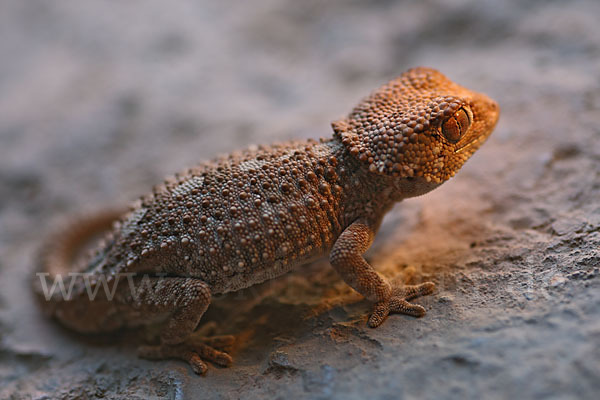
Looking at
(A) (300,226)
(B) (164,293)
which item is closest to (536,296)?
(A) (300,226)

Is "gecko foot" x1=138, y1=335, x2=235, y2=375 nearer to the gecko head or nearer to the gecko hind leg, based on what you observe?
the gecko hind leg

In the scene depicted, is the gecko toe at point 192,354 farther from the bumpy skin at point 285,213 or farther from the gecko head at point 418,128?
the gecko head at point 418,128

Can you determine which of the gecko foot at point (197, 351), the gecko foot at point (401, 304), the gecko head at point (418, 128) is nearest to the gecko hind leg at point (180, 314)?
the gecko foot at point (197, 351)

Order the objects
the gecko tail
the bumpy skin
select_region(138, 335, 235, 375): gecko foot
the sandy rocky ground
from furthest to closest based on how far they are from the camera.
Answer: the gecko tail, select_region(138, 335, 235, 375): gecko foot, the bumpy skin, the sandy rocky ground

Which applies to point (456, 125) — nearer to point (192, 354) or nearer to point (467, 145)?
point (467, 145)

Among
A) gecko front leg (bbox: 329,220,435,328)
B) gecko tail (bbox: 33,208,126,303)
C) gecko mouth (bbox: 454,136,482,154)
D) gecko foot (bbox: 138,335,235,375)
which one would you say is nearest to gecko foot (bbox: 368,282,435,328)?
gecko front leg (bbox: 329,220,435,328)

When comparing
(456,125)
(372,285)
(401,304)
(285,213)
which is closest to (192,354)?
(285,213)
